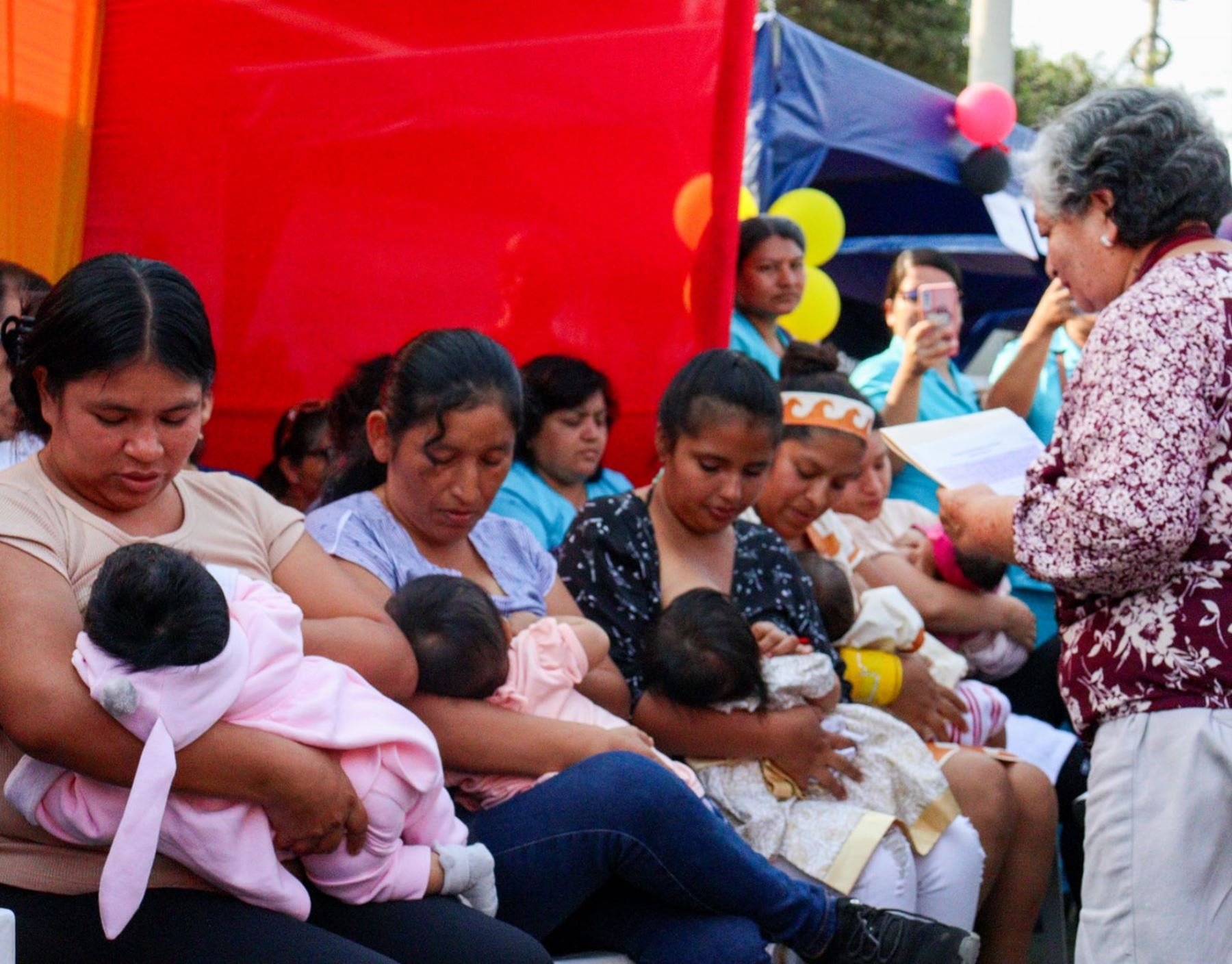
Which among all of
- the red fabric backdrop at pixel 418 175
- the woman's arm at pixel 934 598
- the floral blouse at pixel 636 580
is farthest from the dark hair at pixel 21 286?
the woman's arm at pixel 934 598

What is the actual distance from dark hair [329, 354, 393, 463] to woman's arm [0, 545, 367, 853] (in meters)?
1.17

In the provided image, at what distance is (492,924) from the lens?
7.07ft

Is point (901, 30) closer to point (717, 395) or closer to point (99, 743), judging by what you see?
point (717, 395)

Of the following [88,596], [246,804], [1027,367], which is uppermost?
[1027,367]

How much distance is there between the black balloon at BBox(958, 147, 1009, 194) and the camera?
795cm

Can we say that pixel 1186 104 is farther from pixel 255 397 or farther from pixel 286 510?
pixel 255 397

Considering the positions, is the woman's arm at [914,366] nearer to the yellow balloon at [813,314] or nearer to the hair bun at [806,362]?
the hair bun at [806,362]

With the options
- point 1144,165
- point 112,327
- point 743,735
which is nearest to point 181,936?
point 112,327

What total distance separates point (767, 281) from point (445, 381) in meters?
2.76

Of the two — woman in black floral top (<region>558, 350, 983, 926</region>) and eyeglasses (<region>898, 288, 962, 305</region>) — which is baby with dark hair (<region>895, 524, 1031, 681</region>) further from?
eyeglasses (<region>898, 288, 962, 305</region>)

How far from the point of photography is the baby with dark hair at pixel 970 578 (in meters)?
3.95

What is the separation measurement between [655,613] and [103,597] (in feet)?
4.71

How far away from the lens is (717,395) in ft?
10.5

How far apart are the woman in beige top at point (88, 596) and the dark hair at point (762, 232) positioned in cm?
335
